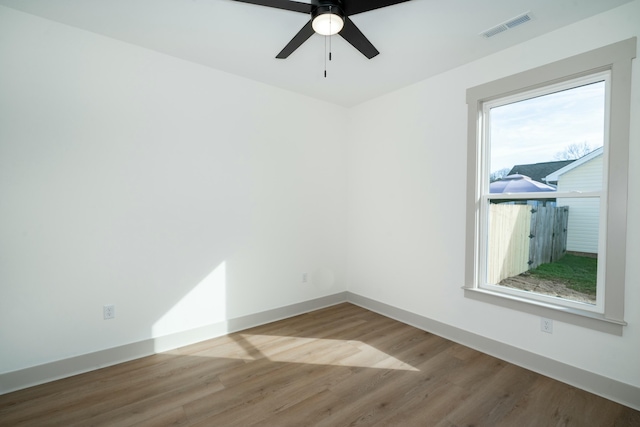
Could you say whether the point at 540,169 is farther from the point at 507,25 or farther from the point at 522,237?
the point at 507,25

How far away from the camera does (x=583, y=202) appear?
2393 mm

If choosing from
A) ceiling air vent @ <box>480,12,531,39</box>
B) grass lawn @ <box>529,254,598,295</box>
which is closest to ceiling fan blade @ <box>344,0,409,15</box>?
ceiling air vent @ <box>480,12,531,39</box>

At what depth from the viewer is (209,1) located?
210 cm

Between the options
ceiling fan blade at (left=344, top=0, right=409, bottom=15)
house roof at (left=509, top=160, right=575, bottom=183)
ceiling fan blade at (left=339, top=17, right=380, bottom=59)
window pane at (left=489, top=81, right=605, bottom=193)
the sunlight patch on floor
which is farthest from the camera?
the sunlight patch on floor

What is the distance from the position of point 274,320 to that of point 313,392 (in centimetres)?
145

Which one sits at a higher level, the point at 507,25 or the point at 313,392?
the point at 507,25

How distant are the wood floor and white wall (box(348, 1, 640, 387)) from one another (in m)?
0.35

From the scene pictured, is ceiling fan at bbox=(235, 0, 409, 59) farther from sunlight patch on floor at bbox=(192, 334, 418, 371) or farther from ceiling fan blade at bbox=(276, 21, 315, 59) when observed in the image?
sunlight patch on floor at bbox=(192, 334, 418, 371)

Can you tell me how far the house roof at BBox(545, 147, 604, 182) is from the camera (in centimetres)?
234

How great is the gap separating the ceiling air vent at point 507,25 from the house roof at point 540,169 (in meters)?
1.16

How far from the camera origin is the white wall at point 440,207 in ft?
7.10

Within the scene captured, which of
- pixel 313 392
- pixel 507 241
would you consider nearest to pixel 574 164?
pixel 507 241

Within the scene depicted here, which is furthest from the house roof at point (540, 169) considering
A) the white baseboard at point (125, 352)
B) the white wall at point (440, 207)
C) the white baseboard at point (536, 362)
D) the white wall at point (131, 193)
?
the white baseboard at point (125, 352)

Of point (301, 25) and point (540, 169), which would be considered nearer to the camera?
point (301, 25)
